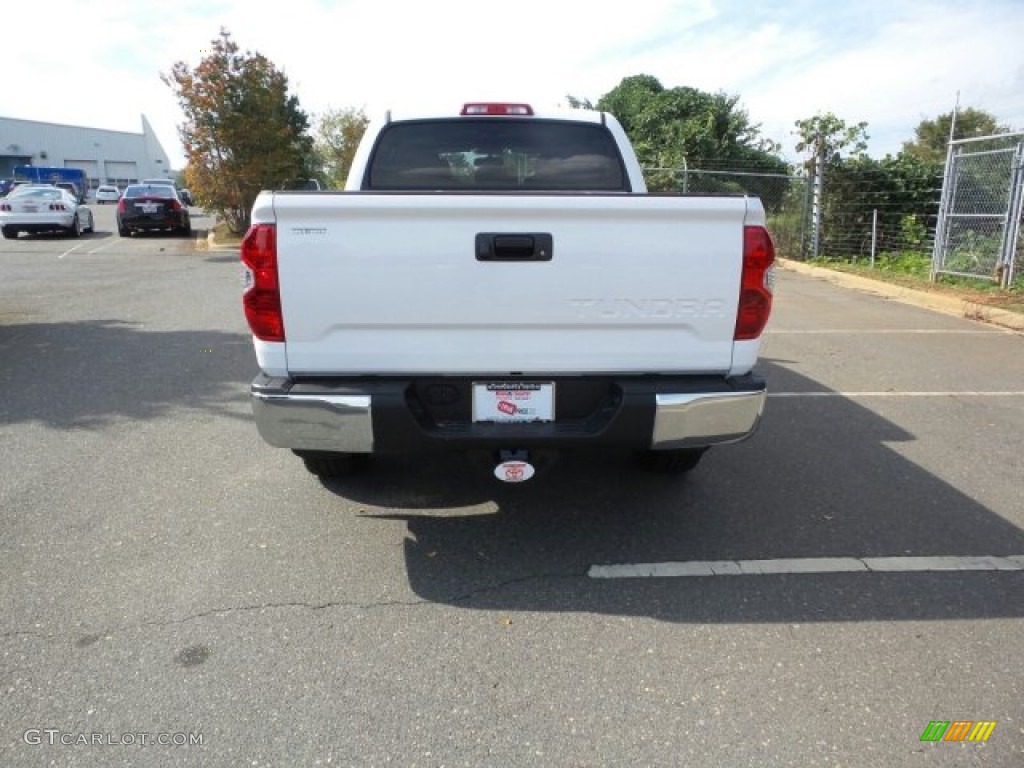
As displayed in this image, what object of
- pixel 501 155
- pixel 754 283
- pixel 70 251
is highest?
pixel 501 155

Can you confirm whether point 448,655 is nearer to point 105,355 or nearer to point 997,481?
point 997,481

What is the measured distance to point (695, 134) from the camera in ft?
81.0

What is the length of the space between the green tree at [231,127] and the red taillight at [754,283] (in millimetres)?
17208

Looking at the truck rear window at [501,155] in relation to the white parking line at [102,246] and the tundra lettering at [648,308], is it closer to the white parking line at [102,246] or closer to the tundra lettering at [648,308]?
the tundra lettering at [648,308]

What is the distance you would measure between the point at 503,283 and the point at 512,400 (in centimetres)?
49

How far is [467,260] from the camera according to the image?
9.20 ft

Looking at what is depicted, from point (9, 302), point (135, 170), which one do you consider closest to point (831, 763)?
point (9, 302)

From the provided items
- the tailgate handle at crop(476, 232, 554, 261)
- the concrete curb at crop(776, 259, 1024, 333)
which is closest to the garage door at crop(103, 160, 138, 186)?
the concrete curb at crop(776, 259, 1024, 333)

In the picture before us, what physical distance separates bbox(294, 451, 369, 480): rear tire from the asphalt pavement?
105 millimetres

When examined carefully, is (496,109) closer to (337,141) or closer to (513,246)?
(513,246)

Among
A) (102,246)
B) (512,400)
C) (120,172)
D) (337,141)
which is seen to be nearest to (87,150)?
(120,172)

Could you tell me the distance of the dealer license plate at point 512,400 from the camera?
2.95 m

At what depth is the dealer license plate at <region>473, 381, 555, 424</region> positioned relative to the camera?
9.66 ft

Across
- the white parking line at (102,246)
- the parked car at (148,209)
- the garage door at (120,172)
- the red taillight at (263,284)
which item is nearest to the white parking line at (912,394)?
the red taillight at (263,284)
